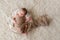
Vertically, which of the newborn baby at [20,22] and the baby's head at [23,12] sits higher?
the baby's head at [23,12]

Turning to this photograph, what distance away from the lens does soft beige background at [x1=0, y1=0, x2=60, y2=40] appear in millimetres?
1311

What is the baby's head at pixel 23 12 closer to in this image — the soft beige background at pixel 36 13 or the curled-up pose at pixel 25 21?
the curled-up pose at pixel 25 21

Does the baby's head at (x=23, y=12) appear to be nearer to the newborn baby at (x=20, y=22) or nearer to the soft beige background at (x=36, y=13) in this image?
the newborn baby at (x=20, y=22)

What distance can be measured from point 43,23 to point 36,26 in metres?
0.06

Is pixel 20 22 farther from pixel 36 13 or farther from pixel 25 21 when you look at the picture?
pixel 36 13

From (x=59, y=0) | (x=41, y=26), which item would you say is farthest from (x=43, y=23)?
(x=59, y=0)

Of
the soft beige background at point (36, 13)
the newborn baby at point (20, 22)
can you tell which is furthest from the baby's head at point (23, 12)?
the soft beige background at point (36, 13)

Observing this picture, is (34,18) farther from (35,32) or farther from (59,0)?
(59,0)

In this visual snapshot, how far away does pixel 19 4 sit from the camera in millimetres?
1377

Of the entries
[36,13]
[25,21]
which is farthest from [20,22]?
[36,13]

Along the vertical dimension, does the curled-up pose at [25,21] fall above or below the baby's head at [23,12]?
below

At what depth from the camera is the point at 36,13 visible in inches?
53.4

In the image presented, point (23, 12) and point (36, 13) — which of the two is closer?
point (23, 12)

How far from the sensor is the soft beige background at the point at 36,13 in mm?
1311
